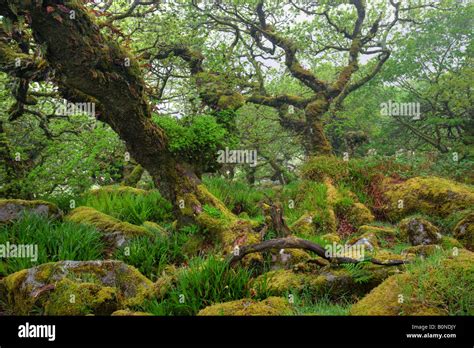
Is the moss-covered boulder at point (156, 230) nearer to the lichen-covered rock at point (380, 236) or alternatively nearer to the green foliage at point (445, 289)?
the lichen-covered rock at point (380, 236)

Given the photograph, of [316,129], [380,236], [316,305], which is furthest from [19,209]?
[316,129]

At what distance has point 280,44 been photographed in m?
15.9

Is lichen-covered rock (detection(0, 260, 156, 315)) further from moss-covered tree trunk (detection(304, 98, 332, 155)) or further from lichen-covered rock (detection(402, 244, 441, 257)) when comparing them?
moss-covered tree trunk (detection(304, 98, 332, 155))

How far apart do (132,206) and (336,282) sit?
6.52 metres

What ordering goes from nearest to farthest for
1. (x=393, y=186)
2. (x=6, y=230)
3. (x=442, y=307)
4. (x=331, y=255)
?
(x=442, y=307)
(x=331, y=255)
(x=6, y=230)
(x=393, y=186)

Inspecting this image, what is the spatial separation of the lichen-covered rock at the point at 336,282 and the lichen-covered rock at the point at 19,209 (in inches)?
229

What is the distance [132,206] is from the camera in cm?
1000

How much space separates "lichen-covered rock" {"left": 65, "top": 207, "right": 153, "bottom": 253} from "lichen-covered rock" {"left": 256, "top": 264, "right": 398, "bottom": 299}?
3882mm

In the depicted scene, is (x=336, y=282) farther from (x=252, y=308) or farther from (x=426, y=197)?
(x=426, y=197)

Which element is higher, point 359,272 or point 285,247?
point 285,247

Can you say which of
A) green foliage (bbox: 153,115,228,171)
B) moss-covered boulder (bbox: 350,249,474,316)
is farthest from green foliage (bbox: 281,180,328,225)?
moss-covered boulder (bbox: 350,249,474,316)

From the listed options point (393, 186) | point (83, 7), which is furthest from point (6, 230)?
point (393, 186)
